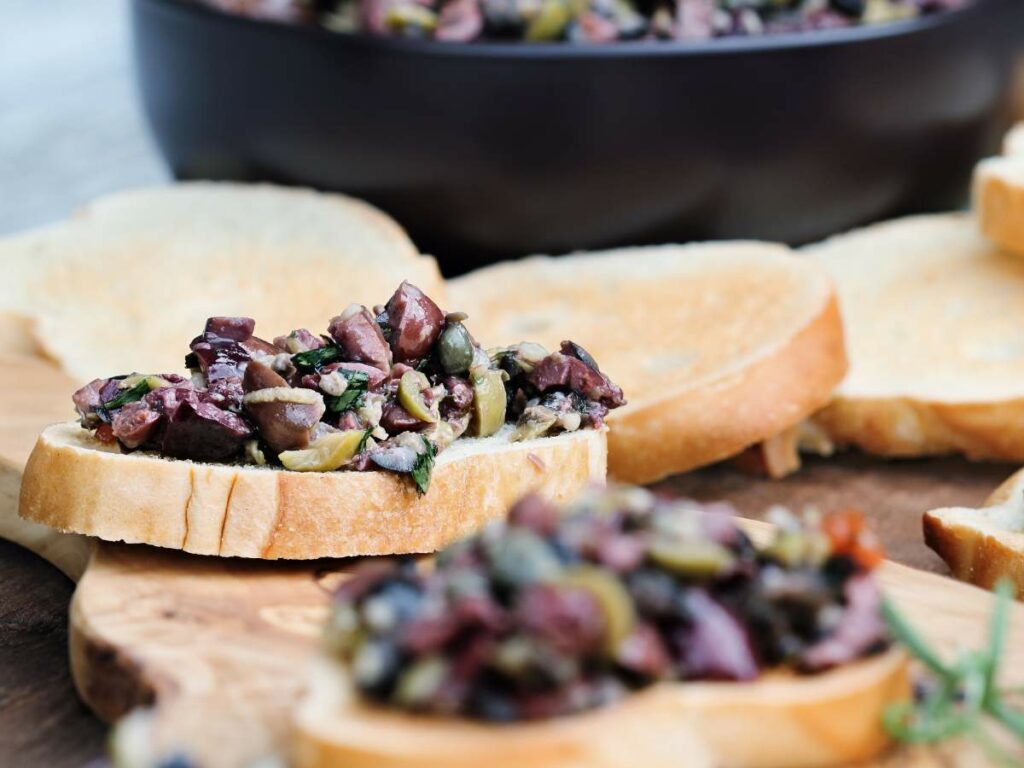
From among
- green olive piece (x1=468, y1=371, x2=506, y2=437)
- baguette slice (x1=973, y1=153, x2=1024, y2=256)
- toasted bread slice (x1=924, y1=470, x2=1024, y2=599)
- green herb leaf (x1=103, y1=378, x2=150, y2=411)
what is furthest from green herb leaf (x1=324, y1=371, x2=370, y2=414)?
baguette slice (x1=973, y1=153, x2=1024, y2=256)

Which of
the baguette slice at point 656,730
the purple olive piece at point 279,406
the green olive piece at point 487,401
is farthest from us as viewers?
the green olive piece at point 487,401

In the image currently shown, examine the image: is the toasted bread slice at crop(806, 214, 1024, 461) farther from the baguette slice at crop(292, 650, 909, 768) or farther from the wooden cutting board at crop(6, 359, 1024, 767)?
the baguette slice at crop(292, 650, 909, 768)

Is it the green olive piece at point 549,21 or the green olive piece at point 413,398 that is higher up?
the green olive piece at point 549,21

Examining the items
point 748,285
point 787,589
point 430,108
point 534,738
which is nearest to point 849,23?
point 748,285

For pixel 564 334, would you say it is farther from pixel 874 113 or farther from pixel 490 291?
pixel 874 113

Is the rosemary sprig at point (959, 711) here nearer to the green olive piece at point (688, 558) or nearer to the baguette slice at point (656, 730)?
the baguette slice at point (656, 730)

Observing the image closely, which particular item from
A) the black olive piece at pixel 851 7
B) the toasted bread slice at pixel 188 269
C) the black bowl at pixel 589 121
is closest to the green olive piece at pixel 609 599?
the toasted bread slice at pixel 188 269

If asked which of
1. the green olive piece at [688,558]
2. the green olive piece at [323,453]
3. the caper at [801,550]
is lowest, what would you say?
the green olive piece at [323,453]

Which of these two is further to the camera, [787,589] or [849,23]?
[849,23]
